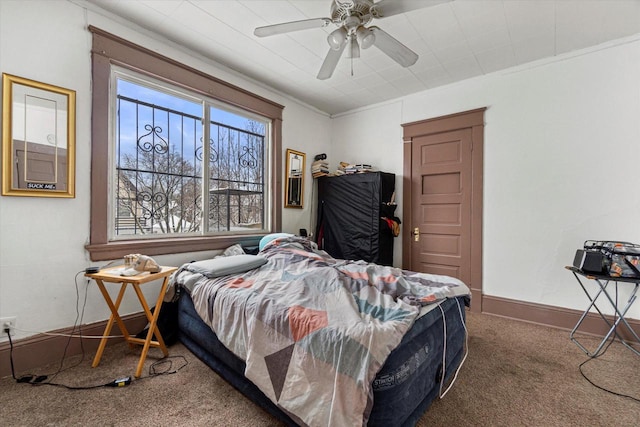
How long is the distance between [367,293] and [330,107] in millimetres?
3315

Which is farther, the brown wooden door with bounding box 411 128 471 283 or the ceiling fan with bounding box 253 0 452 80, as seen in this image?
the brown wooden door with bounding box 411 128 471 283

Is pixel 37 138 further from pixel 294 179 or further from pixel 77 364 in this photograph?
pixel 294 179

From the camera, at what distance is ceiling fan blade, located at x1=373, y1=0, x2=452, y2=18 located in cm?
167

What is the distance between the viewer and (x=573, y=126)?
2.76m

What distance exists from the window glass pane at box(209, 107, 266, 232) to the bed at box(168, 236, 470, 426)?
0.98 m

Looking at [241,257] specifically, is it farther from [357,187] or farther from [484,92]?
[484,92]

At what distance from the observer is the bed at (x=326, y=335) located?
3.81 feet

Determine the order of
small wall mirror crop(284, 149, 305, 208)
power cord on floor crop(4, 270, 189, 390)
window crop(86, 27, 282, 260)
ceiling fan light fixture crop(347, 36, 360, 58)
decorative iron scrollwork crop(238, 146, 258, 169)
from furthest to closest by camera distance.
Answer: small wall mirror crop(284, 149, 305, 208) → decorative iron scrollwork crop(238, 146, 258, 169) → window crop(86, 27, 282, 260) → ceiling fan light fixture crop(347, 36, 360, 58) → power cord on floor crop(4, 270, 189, 390)

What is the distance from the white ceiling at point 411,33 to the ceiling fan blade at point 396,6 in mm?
43

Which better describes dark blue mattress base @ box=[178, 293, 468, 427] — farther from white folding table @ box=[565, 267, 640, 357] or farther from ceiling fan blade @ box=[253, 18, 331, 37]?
ceiling fan blade @ box=[253, 18, 331, 37]

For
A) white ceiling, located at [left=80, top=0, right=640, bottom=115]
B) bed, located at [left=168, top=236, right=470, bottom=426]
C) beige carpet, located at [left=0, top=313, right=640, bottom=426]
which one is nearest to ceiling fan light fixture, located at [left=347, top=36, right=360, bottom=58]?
white ceiling, located at [left=80, top=0, right=640, bottom=115]

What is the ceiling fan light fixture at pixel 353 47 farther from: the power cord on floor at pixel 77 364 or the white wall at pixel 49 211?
the power cord on floor at pixel 77 364

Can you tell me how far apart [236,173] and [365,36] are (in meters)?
2.10

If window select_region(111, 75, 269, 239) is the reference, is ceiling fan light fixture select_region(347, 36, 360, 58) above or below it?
above
